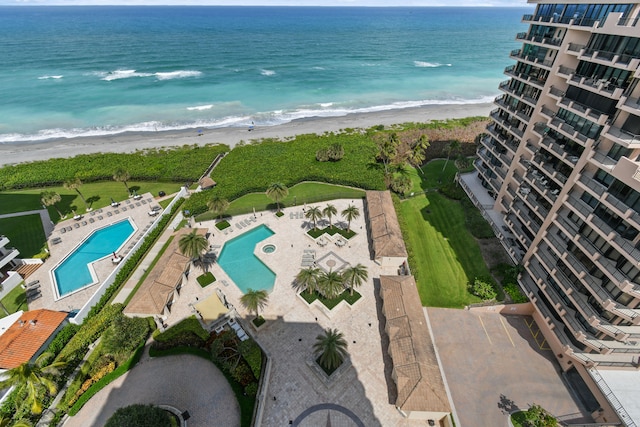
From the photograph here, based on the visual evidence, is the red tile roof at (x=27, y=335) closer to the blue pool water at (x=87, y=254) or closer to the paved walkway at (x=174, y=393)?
the blue pool water at (x=87, y=254)

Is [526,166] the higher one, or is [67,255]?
[526,166]

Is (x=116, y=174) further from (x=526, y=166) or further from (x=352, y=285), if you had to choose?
(x=526, y=166)

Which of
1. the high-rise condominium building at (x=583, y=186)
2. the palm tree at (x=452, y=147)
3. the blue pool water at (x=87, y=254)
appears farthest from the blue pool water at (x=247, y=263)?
the palm tree at (x=452, y=147)

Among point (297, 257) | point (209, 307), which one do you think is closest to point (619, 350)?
point (297, 257)

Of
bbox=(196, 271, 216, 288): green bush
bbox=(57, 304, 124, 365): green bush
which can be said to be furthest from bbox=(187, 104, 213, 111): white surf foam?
bbox=(57, 304, 124, 365): green bush

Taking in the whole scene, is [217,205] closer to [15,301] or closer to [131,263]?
[131,263]

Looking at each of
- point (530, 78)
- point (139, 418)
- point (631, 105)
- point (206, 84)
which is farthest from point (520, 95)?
point (206, 84)
